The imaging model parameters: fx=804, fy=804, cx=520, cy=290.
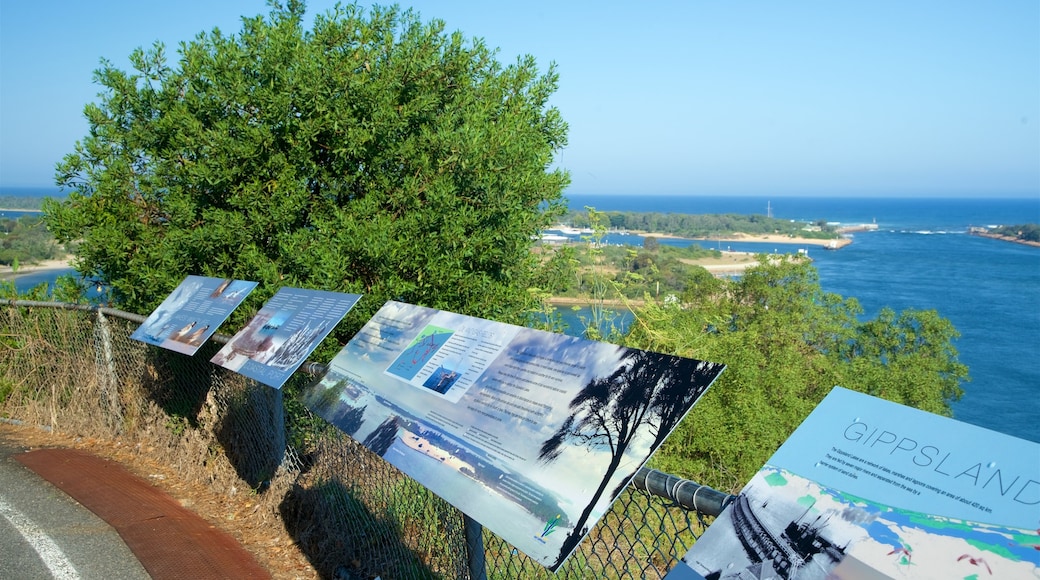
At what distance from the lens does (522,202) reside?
23.7ft

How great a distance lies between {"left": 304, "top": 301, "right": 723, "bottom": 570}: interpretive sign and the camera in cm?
190

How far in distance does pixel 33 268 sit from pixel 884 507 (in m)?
13.2

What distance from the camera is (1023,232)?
114 metres

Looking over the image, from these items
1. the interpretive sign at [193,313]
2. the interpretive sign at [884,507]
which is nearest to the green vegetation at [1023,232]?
the interpretive sign at [193,313]

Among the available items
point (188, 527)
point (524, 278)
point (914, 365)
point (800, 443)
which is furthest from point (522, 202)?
point (914, 365)

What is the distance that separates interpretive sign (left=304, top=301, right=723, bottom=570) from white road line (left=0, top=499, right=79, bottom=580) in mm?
1923

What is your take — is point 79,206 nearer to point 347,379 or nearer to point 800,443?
point 347,379

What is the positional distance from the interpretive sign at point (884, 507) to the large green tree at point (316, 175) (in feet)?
16.7

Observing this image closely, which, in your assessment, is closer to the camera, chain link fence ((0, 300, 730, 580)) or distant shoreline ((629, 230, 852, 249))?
chain link fence ((0, 300, 730, 580))

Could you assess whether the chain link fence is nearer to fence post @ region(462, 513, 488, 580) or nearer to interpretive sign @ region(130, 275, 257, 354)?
fence post @ region(462, 513, 488, 580)

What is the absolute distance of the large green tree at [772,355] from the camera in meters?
16.8

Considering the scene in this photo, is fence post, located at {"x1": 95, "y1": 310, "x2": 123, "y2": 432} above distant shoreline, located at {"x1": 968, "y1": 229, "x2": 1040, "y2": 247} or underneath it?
above

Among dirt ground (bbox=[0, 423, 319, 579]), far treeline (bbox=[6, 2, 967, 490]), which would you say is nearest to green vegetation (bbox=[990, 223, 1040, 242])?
far treeline (bbox=[6, 2, 967, 490])

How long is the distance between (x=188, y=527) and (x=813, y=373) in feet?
74.1
